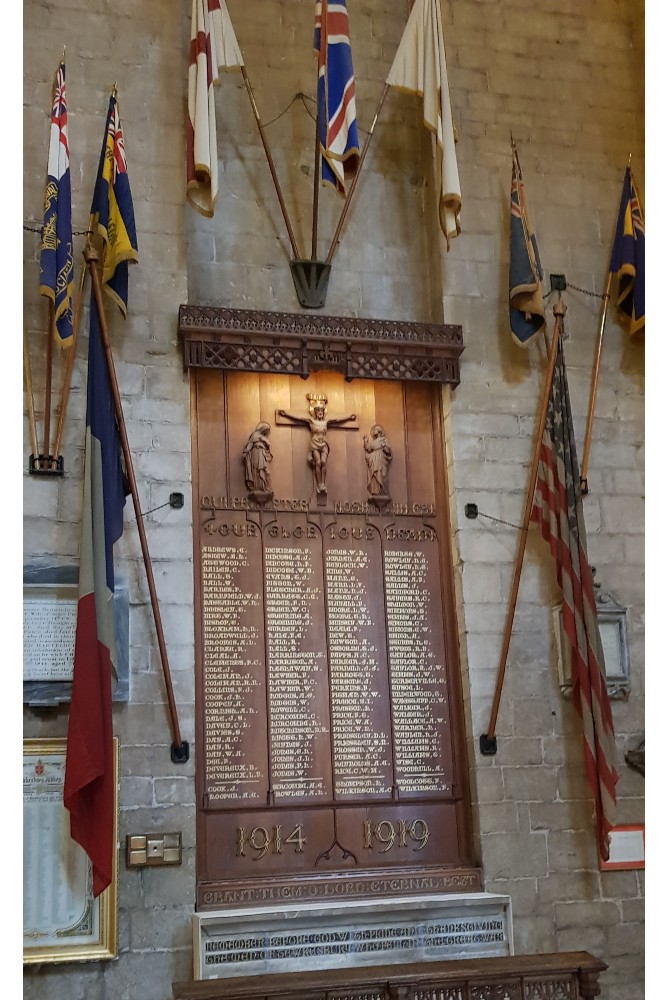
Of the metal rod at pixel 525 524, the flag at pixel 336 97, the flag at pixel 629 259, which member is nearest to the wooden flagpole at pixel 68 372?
the flag at pixel 336 97

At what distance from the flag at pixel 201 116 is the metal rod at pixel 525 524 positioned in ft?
7.29

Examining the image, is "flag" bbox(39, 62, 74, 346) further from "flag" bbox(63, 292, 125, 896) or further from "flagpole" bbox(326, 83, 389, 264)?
"flagpole" bbox(326, 83, 389, 264)

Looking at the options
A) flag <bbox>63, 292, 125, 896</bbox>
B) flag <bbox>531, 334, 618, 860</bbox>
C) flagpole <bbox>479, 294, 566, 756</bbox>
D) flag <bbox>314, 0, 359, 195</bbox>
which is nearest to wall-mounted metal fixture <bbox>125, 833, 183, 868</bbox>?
flag <bbox>63, 292, 125, 896</bbox>

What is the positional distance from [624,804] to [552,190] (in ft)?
12.9

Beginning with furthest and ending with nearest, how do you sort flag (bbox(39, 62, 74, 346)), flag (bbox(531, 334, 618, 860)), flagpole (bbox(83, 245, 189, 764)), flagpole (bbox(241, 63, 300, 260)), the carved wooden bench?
flagpole (bbox(241, 63, 300, 260)) < flag (bbox(531, 334, 618, 860)) < flag (bbox(39, 62, 74, 346)) < flagpole (bbox(83, 245, 189, 764)) < the carved wooden bench

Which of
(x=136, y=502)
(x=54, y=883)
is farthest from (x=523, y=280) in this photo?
(x=54, y=883)

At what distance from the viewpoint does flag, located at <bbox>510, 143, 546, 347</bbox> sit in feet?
22.4

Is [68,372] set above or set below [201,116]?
below

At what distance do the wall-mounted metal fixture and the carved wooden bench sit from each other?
0.81 m

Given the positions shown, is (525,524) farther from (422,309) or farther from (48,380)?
(48,380)

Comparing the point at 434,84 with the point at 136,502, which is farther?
the point at 434,84

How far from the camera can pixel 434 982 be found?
4.85 metres

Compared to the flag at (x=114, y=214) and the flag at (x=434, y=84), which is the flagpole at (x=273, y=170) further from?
the flag at (x=114, y=214)

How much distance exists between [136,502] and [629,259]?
11.6ft
